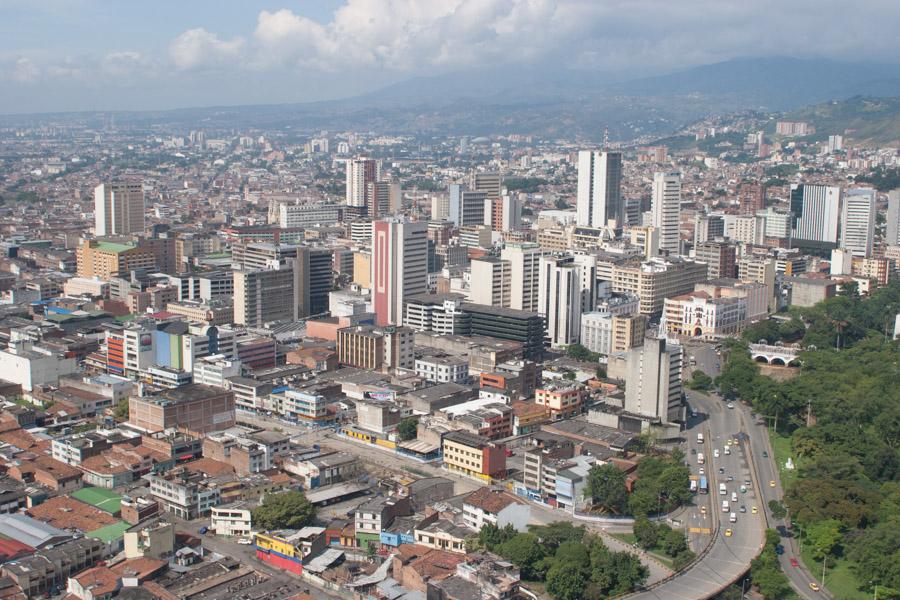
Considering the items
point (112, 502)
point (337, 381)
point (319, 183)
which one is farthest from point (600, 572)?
point (319, 183)

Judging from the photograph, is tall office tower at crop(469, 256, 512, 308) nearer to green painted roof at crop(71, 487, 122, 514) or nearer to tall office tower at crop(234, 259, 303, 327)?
tall office tower at crop(234, 259, 303, 327)

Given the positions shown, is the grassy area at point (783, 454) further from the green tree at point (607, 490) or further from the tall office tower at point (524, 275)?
the tall office tower at point (524, 275)

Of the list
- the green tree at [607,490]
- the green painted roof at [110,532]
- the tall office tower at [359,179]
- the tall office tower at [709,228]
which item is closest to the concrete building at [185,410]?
the green painted roof at [110,532]

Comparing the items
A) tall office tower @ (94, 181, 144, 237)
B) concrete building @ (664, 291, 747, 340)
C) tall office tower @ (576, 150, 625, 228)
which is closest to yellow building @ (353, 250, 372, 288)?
concrete building @ (664, 291, 747, 340)

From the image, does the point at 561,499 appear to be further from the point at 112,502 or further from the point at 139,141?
the point at 139,141

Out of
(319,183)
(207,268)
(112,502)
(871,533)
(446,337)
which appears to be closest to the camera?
(871,533)

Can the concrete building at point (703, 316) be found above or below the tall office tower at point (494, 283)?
below
